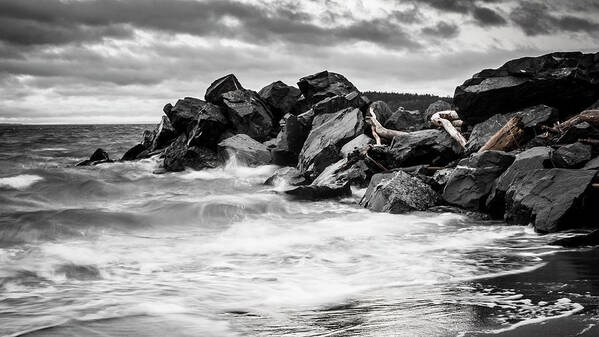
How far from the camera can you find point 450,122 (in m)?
15.6

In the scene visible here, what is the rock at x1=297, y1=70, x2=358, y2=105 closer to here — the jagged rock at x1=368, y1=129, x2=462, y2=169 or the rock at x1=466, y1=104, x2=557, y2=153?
the jagged rock at x1=368, y1=129, x2=462, y2=169

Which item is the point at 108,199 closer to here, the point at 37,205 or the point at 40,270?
the point at 37,205

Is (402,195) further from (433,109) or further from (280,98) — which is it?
(280,98)

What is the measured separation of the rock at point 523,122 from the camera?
42.8 ft

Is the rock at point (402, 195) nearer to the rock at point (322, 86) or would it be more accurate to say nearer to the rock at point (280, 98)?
the rock at point (322, 86)

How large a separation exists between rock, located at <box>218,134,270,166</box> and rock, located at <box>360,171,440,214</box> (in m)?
9.00

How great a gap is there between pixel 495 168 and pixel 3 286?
30.4ft

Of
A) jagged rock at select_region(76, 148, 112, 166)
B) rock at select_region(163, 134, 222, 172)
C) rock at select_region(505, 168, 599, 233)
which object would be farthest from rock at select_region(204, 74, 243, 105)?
rock at select_region(505, 168, 599, 233)

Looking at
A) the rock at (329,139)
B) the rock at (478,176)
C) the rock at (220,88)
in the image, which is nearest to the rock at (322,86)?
the rock at (220,88)

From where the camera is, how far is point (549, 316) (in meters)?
4.55

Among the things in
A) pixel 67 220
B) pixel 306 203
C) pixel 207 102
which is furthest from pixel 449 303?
pixel 207 102

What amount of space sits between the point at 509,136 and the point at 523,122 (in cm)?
80

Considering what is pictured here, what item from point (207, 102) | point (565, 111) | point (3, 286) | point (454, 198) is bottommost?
point (3, 286)

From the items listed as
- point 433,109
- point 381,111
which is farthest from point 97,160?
point 433,109
